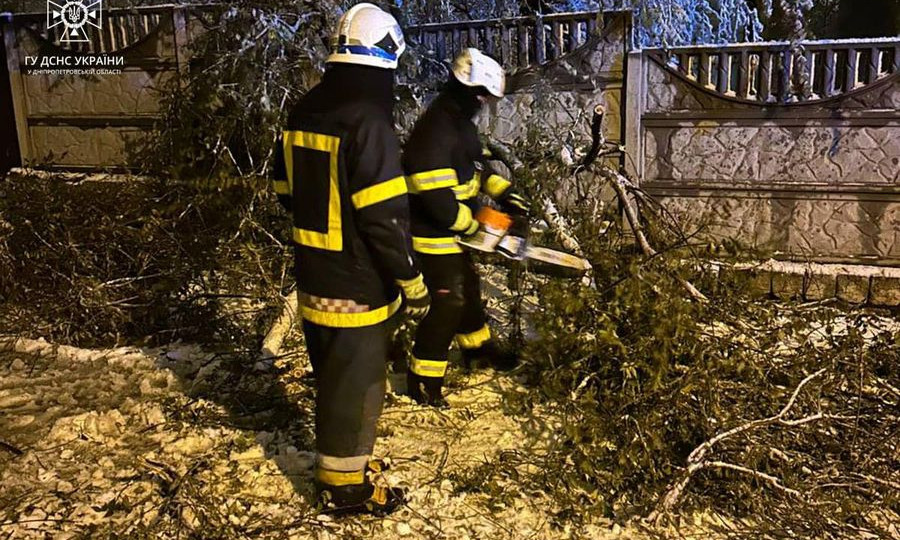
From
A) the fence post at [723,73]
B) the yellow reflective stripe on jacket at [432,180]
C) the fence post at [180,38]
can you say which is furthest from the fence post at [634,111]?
the fence post at [180,38]

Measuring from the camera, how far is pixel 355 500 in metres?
3.12

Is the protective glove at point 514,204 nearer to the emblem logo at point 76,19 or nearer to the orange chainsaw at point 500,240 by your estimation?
the orange chainsaw at point 500,240

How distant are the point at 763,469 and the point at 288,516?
80.5 inches

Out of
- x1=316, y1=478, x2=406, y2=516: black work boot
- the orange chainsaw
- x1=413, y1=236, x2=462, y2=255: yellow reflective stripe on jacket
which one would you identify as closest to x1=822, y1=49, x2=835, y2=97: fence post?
the orange chainsaw

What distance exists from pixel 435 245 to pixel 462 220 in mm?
239

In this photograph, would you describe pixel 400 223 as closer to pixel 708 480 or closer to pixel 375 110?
pixel 375 110

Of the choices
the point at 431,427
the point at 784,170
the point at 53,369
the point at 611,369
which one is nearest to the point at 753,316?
the point at 611,369

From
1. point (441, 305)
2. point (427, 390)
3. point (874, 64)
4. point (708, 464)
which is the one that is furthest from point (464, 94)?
point (874, 64)

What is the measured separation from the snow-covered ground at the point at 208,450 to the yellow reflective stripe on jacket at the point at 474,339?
7.2 inches

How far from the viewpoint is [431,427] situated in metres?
3.92

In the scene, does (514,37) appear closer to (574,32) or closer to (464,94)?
(574,32)

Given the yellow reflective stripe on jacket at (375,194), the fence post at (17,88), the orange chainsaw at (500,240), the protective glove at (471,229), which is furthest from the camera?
the fence post at (17,88)

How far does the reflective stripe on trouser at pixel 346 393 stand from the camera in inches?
117

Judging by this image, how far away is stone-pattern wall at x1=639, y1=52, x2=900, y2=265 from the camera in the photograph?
17.4 ft
